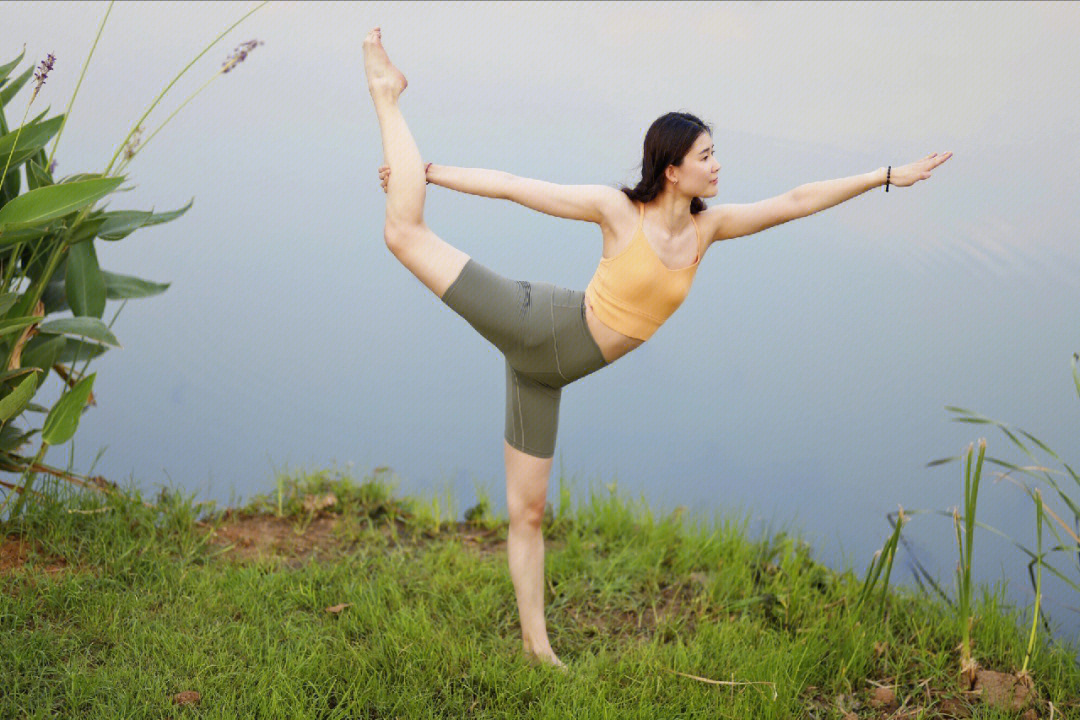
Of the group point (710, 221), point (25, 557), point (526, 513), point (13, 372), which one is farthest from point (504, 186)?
point (25, 557)

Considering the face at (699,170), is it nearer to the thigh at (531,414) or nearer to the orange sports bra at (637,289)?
the orange sports bra at (637,289)

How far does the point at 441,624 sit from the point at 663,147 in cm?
171

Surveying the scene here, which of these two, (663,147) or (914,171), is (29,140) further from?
(914,171)

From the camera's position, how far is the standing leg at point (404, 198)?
2.78 metres

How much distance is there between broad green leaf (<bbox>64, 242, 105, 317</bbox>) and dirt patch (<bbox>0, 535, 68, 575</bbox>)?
86cm

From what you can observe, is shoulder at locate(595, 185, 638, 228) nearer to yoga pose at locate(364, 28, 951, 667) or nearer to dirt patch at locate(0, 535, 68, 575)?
yoga pose at locate(364, 28, 951, 667)

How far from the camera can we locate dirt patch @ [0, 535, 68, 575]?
3594mm

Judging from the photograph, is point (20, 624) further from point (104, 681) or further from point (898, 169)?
point (898, 169)

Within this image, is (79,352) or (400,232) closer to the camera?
(400,232)

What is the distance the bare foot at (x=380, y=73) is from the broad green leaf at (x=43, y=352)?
158 centimetres

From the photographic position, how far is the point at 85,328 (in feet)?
11.0

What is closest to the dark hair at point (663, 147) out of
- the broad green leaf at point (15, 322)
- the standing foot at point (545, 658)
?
the standing foot at point (545, 658)

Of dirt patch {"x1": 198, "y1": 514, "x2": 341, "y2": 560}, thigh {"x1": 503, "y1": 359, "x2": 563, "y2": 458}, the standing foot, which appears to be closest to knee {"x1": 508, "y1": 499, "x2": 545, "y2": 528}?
thigh {"x1": 503, "y1": 359, "x2": 563, "y2": 458}

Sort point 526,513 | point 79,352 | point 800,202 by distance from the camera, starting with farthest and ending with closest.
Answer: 1. point 79,352
2. point 526,513
3. point 800,202
